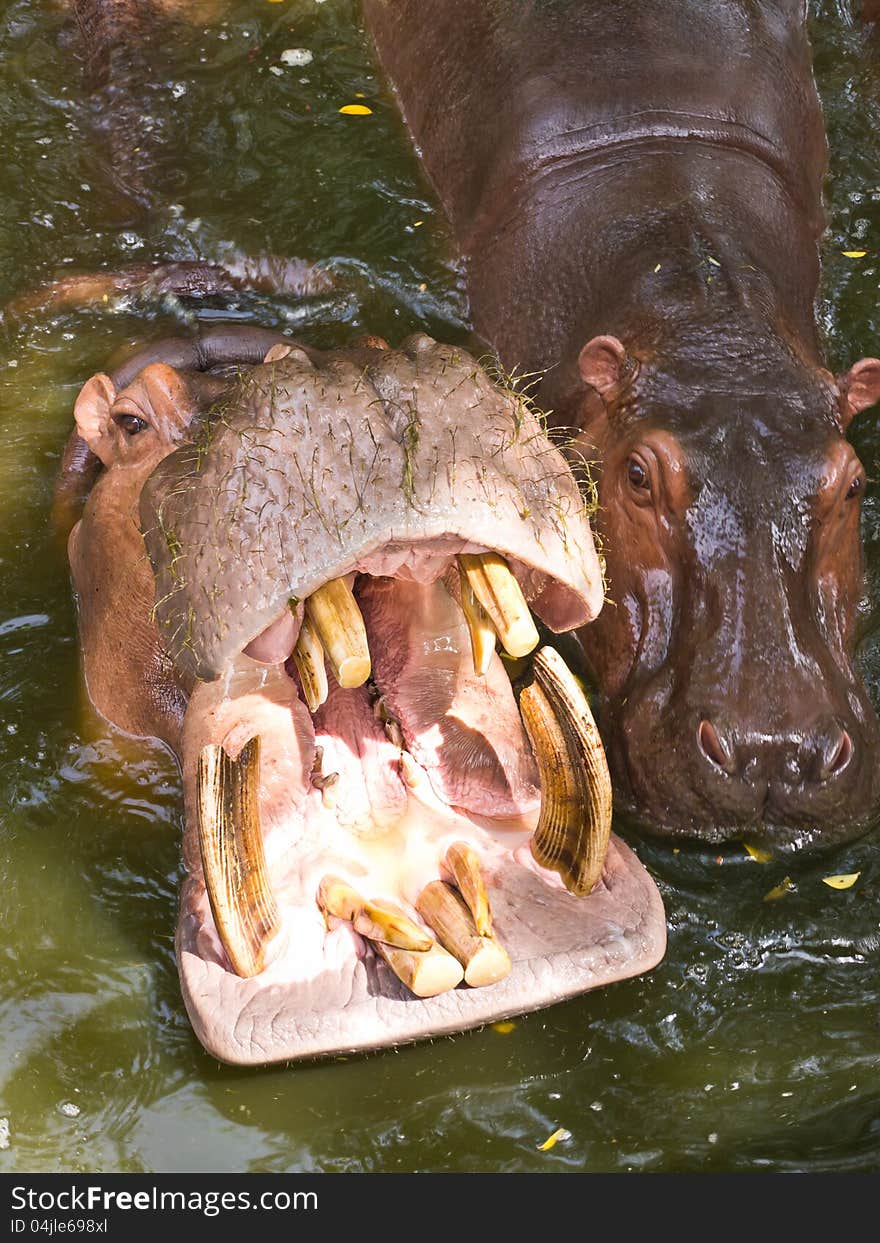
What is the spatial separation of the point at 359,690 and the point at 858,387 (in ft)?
5.54

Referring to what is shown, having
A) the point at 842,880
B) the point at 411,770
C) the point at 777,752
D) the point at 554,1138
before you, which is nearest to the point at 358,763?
the point at 411,770

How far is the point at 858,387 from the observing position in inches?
166

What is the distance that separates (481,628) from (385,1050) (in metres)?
0.93

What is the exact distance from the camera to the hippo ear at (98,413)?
3682 millimetres

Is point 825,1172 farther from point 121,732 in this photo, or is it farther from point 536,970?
point 121,732

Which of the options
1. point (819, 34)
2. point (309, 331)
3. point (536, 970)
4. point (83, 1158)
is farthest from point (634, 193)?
point (83, 1158)

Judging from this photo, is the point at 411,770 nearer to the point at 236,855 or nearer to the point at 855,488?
the point at 236,855

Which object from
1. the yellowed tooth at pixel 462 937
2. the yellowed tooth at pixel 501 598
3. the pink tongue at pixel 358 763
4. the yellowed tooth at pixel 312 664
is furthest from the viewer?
the pink tongue at pixel 358 763

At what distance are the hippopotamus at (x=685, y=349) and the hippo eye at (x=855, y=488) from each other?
13mm

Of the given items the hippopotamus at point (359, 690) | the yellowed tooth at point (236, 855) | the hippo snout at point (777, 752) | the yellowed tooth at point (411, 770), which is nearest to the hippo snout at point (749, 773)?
the hippo snout at point (777, 752)

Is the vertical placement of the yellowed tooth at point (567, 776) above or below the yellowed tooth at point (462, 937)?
above

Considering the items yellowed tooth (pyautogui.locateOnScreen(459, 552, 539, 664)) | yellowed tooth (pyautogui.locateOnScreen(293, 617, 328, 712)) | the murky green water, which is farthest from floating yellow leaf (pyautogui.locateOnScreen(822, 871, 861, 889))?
yellowed tooth (pyautogui.locateOnScreen(293, 617, 328, 712))

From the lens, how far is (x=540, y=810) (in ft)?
10.6

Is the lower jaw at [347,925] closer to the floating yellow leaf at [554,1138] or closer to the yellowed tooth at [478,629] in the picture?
the floating yellow leaf at [554,1138]
